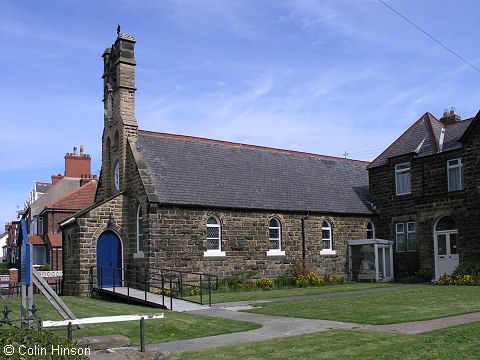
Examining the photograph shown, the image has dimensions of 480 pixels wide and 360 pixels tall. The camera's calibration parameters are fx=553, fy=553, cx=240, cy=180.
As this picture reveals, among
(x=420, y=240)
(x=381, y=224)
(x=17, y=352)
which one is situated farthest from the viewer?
(x=381, y=224)

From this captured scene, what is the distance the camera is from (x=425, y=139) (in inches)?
1120

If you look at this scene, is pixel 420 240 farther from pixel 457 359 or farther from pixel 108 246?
pixel 457 359

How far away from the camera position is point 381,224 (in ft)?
98.0

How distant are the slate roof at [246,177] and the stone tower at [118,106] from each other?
989 mm

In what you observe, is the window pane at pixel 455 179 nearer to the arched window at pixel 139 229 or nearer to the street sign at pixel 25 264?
the arched window at pixel 139 229

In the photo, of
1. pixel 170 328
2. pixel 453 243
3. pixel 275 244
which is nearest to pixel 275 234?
pixel 275 244

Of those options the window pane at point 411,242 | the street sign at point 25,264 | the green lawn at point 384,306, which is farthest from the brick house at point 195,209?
the street sign at point 25,264

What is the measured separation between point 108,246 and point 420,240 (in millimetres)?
14892

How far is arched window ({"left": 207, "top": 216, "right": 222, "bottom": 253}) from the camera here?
24.5 metres

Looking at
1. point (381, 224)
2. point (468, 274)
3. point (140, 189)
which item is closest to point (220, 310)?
point (140, 189)

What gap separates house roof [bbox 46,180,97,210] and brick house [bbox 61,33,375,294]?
12.3 m

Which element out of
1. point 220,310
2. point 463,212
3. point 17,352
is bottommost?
point 220,310

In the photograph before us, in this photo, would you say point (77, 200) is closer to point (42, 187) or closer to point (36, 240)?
point (36, 240)

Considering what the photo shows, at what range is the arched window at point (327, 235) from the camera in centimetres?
2833
